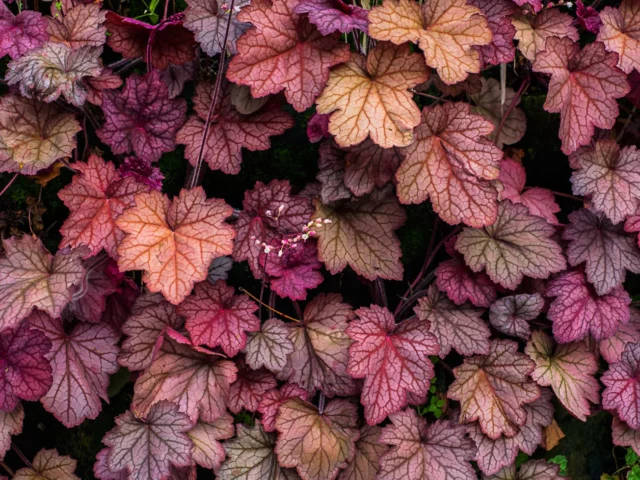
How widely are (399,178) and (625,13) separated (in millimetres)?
1010

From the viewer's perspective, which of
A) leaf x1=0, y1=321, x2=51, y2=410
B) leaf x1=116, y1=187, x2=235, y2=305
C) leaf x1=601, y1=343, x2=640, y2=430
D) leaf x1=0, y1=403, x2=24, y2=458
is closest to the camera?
leaf x1=116, y1=187, x2=235, y2=305

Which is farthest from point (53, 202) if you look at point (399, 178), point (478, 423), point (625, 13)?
point (625, 13)

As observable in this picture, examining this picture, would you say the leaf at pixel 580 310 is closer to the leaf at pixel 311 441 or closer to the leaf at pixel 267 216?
the leaf at pixel 311 441

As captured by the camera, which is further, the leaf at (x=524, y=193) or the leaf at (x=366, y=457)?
the leaf at (x=524, y=193)

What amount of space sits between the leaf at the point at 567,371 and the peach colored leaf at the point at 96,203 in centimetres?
141

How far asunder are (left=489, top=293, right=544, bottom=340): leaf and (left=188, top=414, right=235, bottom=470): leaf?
3.09 feet

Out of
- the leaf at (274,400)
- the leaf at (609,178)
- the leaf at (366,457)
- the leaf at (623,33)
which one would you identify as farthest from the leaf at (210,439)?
the leaf at (623,33)

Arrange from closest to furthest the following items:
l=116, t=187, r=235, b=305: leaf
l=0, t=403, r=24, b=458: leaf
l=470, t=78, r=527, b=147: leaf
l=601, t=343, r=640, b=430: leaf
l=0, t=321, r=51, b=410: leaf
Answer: l=116, t=187, r=235, b=305: leaf
l=0, t=321, r=51, b=410: leaf
l=0, t=403, r=24, b=458: leaf
l=601, t=343, r=640, b=430: leaf
l=470, t=78, r=527, b=147: leaf

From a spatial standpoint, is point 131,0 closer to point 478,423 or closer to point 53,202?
point 53,202

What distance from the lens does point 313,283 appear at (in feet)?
6.55

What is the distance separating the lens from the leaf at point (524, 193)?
2.20 metres

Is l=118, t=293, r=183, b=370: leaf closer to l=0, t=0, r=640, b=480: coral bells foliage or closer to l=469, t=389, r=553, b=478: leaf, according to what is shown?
l=0, t=0, r=640, b=480: coral bells foliage

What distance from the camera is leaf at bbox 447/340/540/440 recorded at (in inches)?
81.3

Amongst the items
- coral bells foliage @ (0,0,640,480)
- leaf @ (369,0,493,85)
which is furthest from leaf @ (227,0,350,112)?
leaf @ (369,0,493,85)
